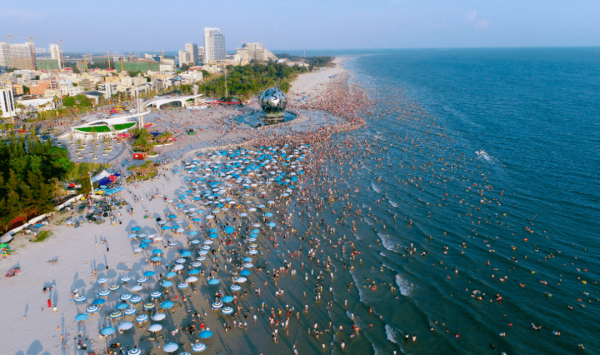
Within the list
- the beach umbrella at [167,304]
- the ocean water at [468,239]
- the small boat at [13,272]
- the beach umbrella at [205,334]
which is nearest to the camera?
the beach umbrella at [205,334]

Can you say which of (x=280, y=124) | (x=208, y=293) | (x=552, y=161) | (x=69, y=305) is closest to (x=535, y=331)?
(x=208, y=293)

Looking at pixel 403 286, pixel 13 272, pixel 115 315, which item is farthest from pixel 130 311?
pixel 403 286

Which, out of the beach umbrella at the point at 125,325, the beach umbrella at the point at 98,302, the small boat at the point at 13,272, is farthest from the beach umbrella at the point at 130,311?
the small boat at the point at 13,272

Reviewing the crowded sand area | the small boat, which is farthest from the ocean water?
the small boat

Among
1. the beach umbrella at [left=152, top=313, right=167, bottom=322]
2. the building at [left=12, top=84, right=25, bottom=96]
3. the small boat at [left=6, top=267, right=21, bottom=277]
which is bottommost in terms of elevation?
the beach umbrella at [left=152, top=313, right=167, bottom=322]

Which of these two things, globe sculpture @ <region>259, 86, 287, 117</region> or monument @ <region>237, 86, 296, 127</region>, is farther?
monument @ <region>237, 86, 296, 127</region>

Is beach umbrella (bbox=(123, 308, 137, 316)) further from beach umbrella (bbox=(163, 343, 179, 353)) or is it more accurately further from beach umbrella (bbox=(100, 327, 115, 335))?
beach umbrella (bbox=(163, 343, 179, 353))

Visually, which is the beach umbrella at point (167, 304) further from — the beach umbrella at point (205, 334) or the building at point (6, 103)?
the building at point (6, 103)
